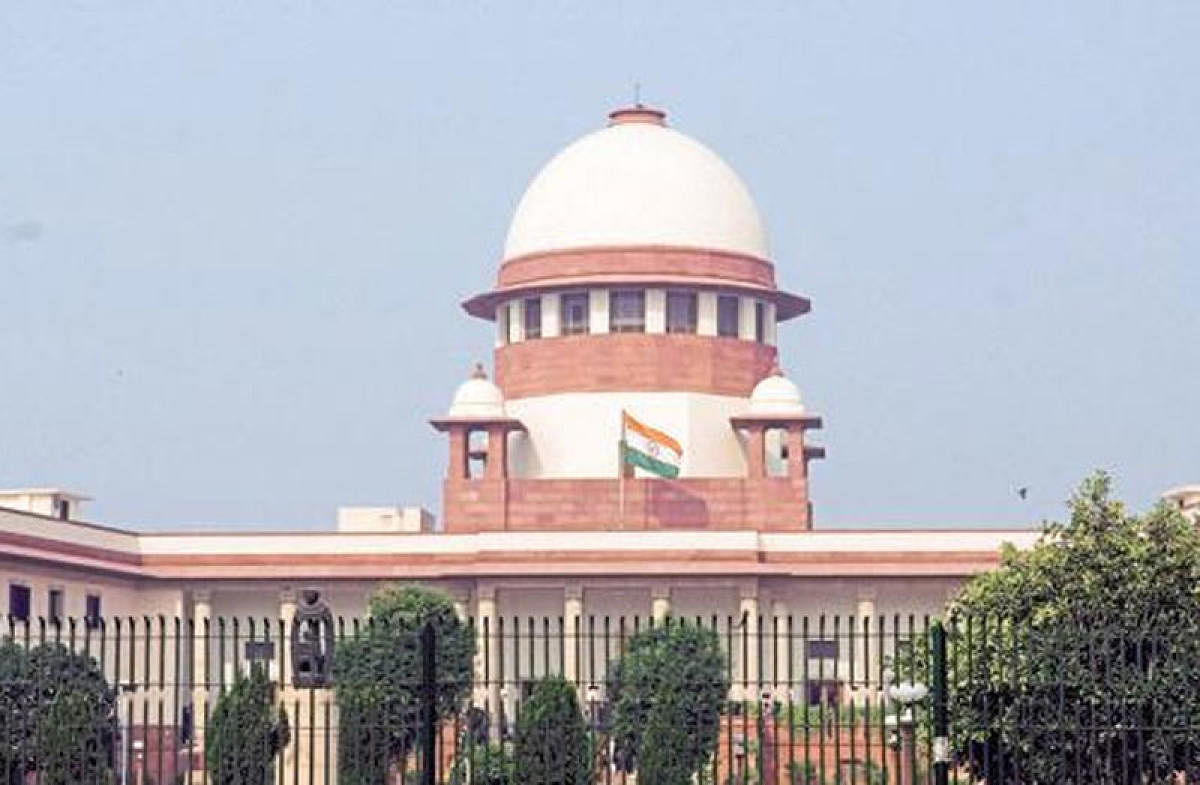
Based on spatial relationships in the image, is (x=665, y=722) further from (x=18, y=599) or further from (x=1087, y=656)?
(x=18, y=599)

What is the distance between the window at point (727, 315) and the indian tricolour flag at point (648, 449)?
178 inches

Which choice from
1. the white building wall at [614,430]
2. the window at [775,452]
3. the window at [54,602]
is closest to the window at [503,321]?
the white building wall at [614,430]

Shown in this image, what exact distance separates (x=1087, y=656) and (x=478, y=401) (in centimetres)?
4931

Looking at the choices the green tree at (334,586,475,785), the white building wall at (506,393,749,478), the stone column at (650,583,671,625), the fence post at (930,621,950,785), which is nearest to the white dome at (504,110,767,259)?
the white building wall at (506,393,749,478)

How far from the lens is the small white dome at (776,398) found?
7825 cm

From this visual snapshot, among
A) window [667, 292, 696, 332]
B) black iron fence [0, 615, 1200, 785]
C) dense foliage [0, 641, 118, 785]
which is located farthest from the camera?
window [667, 292, 696, 332]

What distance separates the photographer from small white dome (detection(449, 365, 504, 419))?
78.8m

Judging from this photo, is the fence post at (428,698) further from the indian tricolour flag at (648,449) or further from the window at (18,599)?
the indian tricolour flag at (648,449)

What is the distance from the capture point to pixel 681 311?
264 ft

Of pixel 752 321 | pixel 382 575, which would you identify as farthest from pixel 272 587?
pixel 752 321

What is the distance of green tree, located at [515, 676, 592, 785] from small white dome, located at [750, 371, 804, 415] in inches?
1704

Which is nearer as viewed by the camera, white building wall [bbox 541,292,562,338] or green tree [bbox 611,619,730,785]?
green tree [bbox 611,619,730,785]

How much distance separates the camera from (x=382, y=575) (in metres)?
75.6

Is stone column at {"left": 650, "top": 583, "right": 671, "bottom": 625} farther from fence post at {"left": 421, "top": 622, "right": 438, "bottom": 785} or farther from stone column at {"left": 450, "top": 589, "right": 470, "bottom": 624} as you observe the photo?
fence post at {"left": 421, "top": 622, "right": 438, "bottom": 785}
